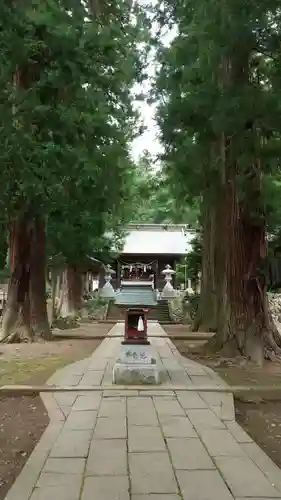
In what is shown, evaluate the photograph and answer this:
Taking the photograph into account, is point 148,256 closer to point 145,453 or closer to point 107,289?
point 107,289

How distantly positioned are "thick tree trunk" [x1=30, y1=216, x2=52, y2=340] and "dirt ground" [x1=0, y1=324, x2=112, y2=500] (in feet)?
2.68

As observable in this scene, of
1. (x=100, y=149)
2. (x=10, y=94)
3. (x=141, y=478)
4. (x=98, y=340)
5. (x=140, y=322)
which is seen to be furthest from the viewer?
(x=98, y=340)

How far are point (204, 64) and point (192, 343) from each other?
655 centimetres

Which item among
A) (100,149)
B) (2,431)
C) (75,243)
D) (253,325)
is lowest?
(2,431)

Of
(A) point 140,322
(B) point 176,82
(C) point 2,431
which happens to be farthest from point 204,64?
(C) point 2,431

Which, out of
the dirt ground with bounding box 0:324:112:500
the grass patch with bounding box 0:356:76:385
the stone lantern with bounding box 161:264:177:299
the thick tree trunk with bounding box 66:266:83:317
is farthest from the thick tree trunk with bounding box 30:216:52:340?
the stone lantern with bounding box 161:264:177:299

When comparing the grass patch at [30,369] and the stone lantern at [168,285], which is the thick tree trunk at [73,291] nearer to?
the stone lantern at [168,285]

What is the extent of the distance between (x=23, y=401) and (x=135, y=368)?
1.45 metres

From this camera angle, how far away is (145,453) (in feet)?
13.3

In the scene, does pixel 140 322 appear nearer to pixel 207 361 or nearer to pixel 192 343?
pixel 207 361

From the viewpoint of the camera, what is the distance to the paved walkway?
3.30 m

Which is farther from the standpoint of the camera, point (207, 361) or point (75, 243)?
point (75, 243)

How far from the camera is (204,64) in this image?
748 cm

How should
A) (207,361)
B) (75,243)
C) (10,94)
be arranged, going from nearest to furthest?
(10,94), (207,361), (75,243)
